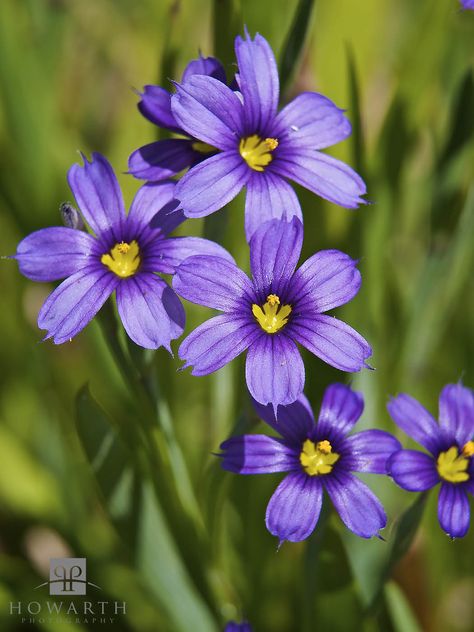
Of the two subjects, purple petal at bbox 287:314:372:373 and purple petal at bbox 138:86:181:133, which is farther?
purple petal at bbox 138:86:181:133

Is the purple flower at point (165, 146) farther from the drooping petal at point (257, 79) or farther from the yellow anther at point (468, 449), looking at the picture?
the yellow anther at point (468, 449)

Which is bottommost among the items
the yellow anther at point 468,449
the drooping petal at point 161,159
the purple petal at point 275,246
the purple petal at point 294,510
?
the purple petal at point 294,510

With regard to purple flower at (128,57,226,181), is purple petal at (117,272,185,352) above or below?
below

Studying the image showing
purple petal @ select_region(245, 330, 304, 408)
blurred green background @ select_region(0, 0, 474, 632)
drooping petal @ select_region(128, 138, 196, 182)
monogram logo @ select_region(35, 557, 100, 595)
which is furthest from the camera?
monogram logo @ select_region(35, 557, 100, 595)

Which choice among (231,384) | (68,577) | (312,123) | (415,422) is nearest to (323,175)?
(312,123)

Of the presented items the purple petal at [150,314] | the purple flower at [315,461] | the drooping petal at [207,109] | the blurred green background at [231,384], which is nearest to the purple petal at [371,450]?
the purple flower at [315,461]

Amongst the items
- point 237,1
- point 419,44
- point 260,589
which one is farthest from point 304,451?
point 419,44

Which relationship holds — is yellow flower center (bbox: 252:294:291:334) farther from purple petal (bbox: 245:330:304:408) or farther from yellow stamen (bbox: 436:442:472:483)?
yellow stamen (bbox: 436:442:472:483)

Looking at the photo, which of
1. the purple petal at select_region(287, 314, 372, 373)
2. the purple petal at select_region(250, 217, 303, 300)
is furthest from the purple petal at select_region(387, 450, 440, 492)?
the purple petal at select_region(250, 217, 303, 300)
